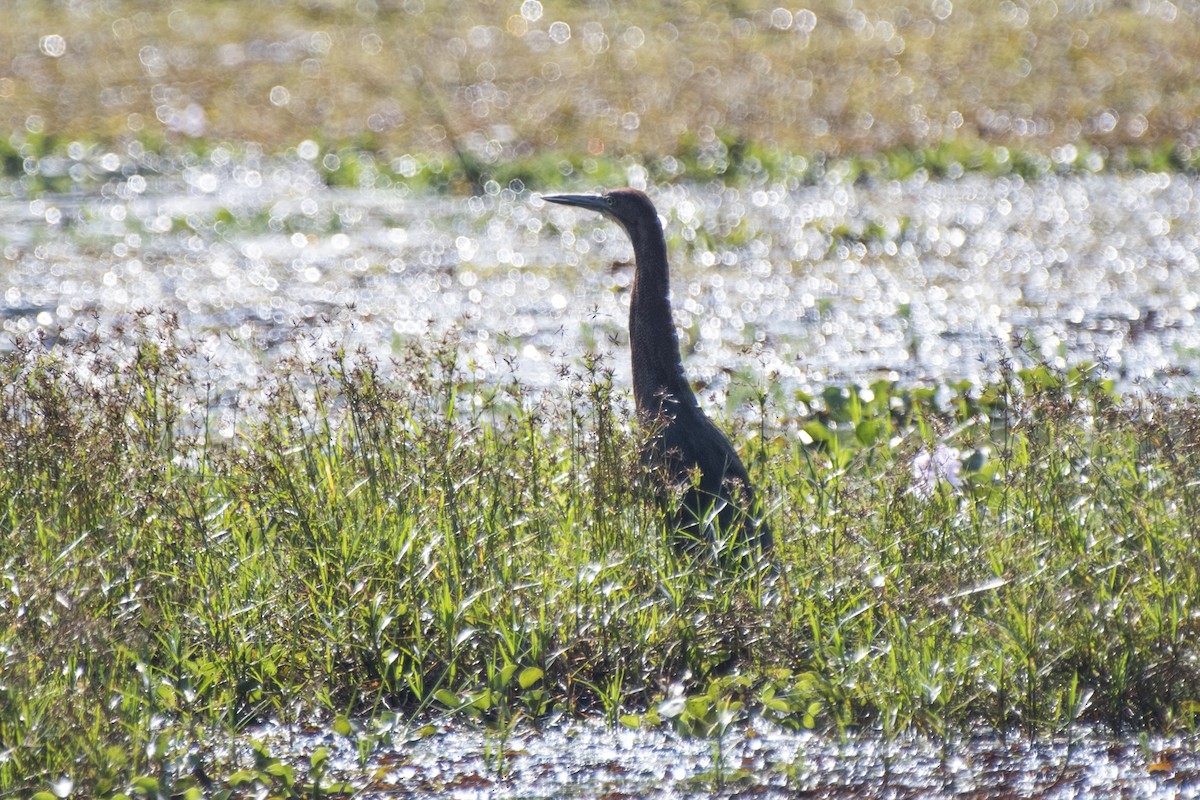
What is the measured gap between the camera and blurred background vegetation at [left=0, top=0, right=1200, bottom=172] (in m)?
13.2

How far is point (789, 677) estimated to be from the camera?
3752 mm

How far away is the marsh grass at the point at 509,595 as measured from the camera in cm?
355

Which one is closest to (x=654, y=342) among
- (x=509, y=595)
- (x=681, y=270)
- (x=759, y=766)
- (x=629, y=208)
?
(x=629, y=208)

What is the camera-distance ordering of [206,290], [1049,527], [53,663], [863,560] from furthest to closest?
[206,290] < [1049,527] < [863,560] < [53,663]

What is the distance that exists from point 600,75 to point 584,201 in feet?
32.5

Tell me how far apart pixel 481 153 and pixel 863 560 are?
9.21 metres

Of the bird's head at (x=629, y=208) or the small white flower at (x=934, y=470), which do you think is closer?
the small white flower at (x=934, y=470)

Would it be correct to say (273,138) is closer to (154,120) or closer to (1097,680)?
(154,120)

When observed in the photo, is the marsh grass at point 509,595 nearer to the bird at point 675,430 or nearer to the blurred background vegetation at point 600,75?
the bird at point 675,430

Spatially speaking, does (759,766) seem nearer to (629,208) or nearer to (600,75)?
(629,208)

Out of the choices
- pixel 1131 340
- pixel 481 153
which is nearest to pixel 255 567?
pixel 1131 340

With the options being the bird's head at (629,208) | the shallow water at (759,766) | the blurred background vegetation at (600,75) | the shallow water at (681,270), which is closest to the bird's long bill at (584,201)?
the bird's head at (629,208)

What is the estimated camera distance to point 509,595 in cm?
390

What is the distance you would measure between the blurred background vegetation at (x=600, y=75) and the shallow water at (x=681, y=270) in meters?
1.30
